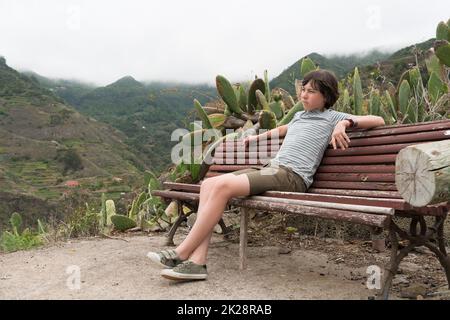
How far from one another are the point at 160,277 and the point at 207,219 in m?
0.55

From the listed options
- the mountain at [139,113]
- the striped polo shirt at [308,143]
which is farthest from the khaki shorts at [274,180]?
the mountain at [139,113]

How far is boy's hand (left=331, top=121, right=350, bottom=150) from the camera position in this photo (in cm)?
320

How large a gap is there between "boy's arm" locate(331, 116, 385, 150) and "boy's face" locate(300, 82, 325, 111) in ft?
0.81

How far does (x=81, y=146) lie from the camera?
5125 cm

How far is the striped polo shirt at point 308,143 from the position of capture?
3.29 m

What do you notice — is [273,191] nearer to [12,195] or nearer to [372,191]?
[372,191]

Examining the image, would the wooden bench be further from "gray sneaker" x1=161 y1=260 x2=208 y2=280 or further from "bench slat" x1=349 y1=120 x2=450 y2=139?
"gray sneaker" x1=161 y1=260 x2=208 y2=280

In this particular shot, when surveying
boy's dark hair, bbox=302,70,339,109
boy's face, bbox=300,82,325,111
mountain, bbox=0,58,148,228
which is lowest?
mountain, bbox=0,58,148,228

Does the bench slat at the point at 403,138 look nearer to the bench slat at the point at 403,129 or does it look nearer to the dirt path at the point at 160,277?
the bench slat at the point at 403,129

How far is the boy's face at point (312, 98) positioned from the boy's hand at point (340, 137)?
260mm

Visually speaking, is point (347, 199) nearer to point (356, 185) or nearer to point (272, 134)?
point (356, 185)

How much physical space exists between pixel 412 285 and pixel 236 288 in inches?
41.1

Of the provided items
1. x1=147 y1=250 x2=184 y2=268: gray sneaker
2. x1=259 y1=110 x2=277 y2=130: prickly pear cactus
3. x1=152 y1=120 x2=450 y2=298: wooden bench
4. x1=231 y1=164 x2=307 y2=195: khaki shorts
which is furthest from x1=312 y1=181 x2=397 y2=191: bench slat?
x1=259 y1=110 x2=277 y2=130: prickly pear cactus

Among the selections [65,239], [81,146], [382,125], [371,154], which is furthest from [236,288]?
[81,146]
